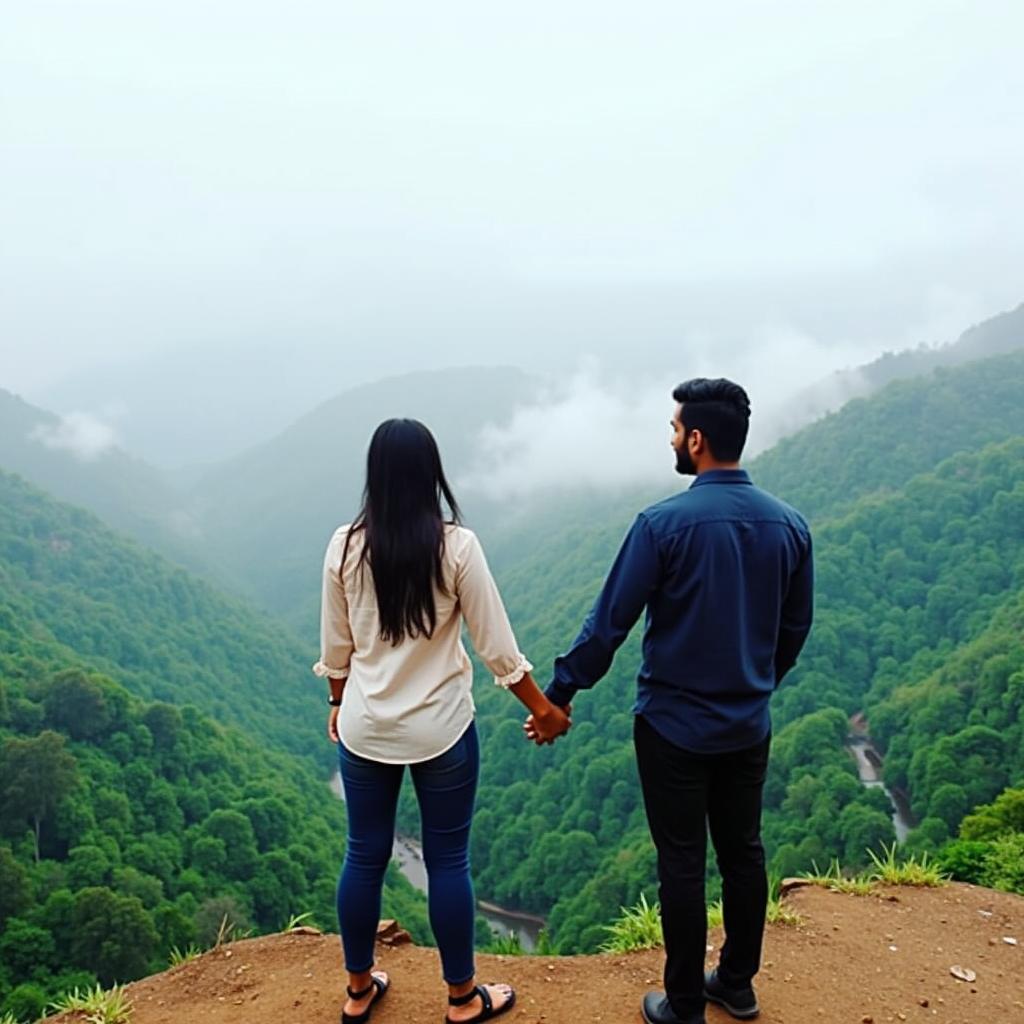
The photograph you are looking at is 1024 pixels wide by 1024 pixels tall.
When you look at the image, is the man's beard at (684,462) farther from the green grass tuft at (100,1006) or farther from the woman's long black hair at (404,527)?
the green grass tuft at (100,1006)

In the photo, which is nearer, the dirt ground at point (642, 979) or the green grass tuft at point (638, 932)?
the dirt ground at point (642, 979)

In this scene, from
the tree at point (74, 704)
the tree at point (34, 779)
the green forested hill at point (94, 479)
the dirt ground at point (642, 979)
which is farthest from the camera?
the green forested hill at point (94, 479)

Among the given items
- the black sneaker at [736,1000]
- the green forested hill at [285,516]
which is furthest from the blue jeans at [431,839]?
the green forested hill at [285,516]

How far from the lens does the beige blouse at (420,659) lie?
2293 mm

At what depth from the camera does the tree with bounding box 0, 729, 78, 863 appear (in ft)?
86.8

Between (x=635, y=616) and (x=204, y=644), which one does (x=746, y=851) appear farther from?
(x=204, y=644)

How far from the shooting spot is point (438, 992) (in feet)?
9.25

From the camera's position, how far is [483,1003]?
2623 millimetres

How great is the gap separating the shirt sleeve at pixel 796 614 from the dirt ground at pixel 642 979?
1.23 meters

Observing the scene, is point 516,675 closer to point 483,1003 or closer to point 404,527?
point 404,527

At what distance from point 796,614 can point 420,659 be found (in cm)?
120

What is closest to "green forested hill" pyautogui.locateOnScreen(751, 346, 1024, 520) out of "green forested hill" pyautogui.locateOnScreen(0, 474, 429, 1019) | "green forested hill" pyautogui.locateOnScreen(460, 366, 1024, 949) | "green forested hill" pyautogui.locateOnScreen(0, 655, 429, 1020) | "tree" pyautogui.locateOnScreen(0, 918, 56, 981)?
"green forested hill" pyautogui.locateOnScreen(460, 366, 1024, 949)

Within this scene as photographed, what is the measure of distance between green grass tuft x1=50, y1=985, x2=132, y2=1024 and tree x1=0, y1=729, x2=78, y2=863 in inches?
1105

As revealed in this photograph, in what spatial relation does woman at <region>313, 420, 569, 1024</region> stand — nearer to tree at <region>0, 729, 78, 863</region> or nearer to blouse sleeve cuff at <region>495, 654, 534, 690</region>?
blouse sleeve cuff at <region>495, 654, 534, 690</region>
